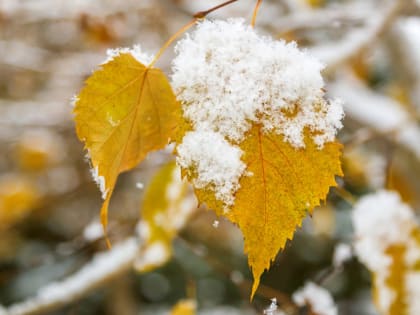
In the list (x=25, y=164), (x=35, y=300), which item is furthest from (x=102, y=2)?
(x=35, y=300)

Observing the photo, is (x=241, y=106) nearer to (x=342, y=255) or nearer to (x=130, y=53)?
(x=130, y=53)

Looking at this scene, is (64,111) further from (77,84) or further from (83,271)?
(83,271)

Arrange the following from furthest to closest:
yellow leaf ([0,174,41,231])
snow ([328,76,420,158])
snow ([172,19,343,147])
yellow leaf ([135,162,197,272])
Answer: yellow leaf ([0,174,41,231])
snow ([328,76,420,158])
yellow leaf ([135,162,197,272])
snow ([172,19,343,147])

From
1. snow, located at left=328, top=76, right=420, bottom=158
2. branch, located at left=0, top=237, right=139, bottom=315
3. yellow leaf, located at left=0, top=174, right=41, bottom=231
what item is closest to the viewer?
branch, located at left=0, top=237, right=139, bottom=315

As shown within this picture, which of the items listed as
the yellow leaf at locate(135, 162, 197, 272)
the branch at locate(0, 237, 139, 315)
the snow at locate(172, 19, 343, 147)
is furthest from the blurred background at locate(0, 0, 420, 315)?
the snow at locate(172, 19, 343, 147)

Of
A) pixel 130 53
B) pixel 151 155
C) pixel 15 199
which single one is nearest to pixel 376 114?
pixel 151 155

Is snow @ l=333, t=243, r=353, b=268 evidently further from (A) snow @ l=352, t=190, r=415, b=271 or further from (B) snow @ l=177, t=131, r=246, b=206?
(B) snow @ l=177, t=131, r=246, b=206

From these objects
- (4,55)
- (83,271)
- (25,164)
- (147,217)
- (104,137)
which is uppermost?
(104,137)

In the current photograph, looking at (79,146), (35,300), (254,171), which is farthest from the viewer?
(79,146)

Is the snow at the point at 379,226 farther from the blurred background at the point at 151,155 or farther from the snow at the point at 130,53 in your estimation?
the snow at the point at 130,53
